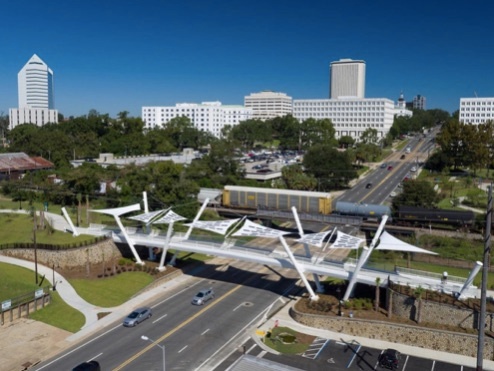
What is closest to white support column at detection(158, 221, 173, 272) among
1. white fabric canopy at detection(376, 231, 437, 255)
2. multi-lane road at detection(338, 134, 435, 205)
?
white fabric canopy at detection(376, 231, 437, 255)

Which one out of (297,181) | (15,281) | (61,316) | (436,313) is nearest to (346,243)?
(436,313)

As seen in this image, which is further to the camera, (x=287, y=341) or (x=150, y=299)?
(x=150, y=299)

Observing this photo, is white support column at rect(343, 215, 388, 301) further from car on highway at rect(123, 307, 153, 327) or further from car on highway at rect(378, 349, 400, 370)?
car on highway at rect(123, 307, 153, 327)

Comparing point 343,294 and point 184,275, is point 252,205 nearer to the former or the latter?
point 184,275

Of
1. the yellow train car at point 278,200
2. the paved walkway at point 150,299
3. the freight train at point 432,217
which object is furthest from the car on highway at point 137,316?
the freight train at point 432,217

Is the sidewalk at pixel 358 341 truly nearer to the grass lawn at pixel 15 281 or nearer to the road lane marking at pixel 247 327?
the road lane marking at pixel 247 327

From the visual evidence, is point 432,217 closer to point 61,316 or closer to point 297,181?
point 297,181
